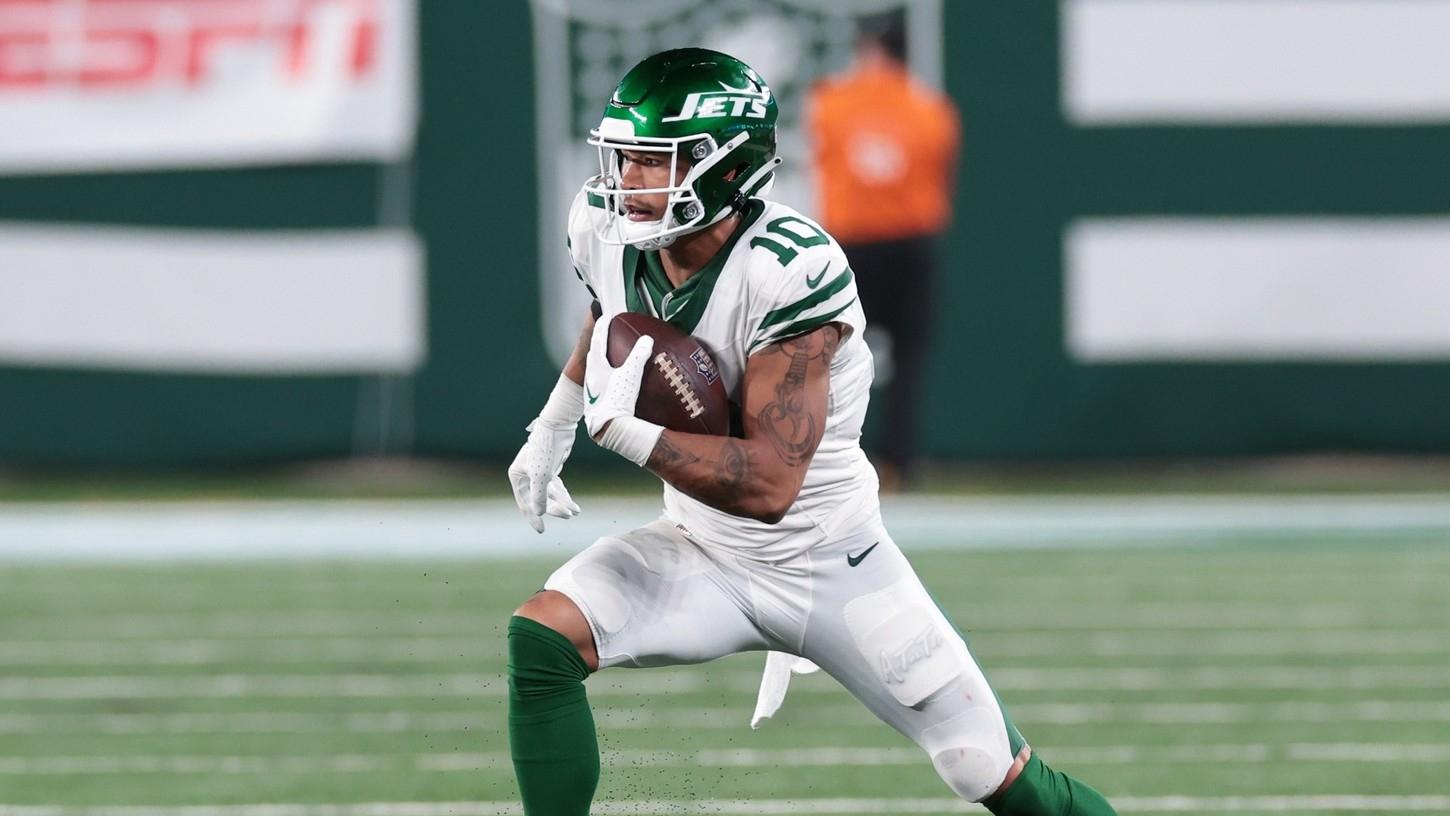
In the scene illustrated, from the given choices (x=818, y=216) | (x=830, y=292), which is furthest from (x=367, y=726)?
(x=818, y=216)

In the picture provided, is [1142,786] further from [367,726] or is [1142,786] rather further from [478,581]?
[478,581]

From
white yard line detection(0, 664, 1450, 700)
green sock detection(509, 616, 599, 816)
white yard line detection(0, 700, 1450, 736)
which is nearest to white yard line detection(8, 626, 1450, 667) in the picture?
white yard line detection(0, 664, 1450, 700)

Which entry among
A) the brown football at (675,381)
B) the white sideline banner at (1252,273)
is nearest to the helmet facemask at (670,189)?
the brown football at (675,381)

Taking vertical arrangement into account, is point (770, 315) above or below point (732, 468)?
above

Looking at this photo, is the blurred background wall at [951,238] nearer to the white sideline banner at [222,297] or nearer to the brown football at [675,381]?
the white sideline banner at [222,297]

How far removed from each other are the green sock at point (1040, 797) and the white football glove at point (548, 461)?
0.74 metres

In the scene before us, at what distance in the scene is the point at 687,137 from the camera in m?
3.10

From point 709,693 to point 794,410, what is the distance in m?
2.17

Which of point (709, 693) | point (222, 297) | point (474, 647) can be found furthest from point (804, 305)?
point (222, 297)

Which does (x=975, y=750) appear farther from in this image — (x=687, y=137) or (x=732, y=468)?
(x=687, y=137)

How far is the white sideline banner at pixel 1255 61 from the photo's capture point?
852 cm

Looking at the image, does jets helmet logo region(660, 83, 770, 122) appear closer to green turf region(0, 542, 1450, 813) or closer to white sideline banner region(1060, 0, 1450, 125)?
green turf region(0, 542, 1450, 813)

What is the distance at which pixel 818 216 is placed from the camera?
8156 millimetres

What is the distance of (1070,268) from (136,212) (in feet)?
11.6
